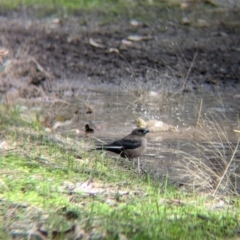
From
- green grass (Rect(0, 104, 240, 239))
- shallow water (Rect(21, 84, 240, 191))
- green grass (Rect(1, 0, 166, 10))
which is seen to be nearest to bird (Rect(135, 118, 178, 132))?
shallow water (Rect(21, 84, 240, 191))

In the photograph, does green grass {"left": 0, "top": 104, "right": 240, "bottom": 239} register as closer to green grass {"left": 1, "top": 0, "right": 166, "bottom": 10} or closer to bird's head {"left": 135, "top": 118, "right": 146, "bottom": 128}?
bird's head {"left": 135, "top": 118, "right": 146, "bottom": 128}

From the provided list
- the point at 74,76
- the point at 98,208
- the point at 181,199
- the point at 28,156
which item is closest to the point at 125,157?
the point at 28,156

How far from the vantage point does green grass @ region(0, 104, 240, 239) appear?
5531mm

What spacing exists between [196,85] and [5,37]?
3195mm

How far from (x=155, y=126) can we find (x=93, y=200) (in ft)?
12.1

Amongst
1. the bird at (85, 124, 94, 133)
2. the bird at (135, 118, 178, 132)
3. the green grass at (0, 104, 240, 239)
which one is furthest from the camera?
the bird at (135, 118, 178, 132)

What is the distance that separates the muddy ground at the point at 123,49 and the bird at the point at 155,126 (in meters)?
1.30

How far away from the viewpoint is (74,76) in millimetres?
12812

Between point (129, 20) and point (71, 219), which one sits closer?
point (71, 219)

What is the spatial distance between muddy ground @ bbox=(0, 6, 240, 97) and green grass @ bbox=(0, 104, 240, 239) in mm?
3390

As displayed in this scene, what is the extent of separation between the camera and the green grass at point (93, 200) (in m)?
5.53

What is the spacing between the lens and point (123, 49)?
45.6 feet

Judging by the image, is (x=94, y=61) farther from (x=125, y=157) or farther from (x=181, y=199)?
(x=181, y=199)

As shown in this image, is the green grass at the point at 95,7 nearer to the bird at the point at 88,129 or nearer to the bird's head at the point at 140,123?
the bird's head at the point at 140,123
